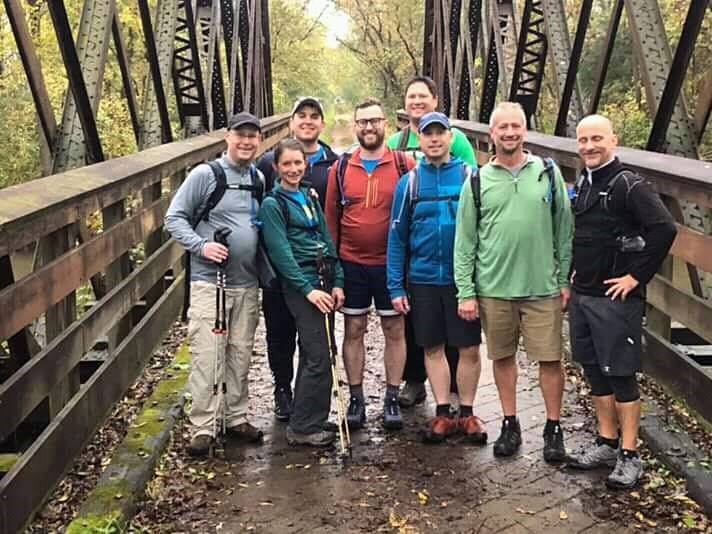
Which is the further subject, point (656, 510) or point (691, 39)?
point (691, 39)

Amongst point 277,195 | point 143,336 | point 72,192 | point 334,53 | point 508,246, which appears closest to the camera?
point 72,192

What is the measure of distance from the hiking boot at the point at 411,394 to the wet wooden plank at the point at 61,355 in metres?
1.71

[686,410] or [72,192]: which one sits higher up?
[72,192]

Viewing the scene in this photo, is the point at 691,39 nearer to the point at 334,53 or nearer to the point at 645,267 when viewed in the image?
the point at 645,267

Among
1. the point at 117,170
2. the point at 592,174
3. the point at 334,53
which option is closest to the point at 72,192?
the point at 117,170

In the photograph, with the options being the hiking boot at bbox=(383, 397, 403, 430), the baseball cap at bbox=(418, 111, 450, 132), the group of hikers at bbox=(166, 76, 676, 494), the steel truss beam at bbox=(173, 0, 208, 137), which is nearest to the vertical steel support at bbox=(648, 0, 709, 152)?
the group of hikers at bbox=(166, 76, 676, 494)

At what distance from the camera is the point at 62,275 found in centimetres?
373

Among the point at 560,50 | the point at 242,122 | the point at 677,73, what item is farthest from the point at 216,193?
the point at 560,50

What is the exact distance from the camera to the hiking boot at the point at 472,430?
4.73 m

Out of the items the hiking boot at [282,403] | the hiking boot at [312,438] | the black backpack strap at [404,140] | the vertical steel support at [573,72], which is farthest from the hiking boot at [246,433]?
the vertical steel support at [573,72]

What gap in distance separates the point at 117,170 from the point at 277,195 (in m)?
0.92

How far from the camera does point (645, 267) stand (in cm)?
386

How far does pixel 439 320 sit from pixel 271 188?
1.19 metres

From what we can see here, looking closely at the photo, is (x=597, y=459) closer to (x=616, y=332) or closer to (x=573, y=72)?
(x=616, y=332)
